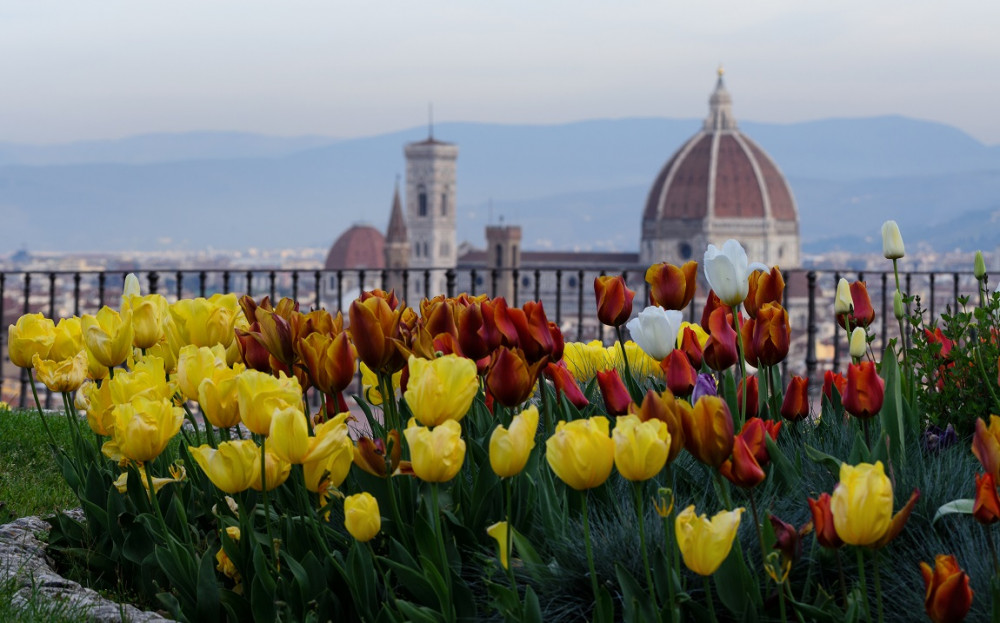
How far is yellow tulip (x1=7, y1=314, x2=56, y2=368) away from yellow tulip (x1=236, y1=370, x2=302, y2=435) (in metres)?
0.85

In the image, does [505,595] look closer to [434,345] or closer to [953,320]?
[434,345]

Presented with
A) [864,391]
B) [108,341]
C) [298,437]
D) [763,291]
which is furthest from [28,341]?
[864,391]

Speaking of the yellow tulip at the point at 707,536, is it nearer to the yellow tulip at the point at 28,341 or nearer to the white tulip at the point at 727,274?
the white tulip at the point at 727,274

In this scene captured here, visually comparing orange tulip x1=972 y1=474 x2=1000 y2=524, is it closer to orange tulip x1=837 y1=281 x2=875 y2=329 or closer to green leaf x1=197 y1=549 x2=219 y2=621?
orange tulip x1=837 y1=281 x2=875 y2=329

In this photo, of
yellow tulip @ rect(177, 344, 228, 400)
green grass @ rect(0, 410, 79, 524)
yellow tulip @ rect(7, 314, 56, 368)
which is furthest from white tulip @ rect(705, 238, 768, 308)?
green grass @ rect(0, 410, 79, 524)

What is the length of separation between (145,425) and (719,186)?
10493 cm

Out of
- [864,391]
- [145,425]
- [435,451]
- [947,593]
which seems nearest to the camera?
[947,593]

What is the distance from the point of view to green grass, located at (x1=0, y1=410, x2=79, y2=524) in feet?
11.5

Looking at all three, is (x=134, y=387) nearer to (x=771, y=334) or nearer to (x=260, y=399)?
(x=260, y=399)

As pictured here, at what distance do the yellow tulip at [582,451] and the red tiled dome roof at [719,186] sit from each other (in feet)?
340

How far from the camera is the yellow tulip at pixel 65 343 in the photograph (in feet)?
8.38

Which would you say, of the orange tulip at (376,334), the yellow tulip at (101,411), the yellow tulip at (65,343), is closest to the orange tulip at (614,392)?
the orange tulip at (376,334)

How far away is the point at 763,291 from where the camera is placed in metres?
2.42

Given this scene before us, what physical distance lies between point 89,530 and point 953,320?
1.91m
